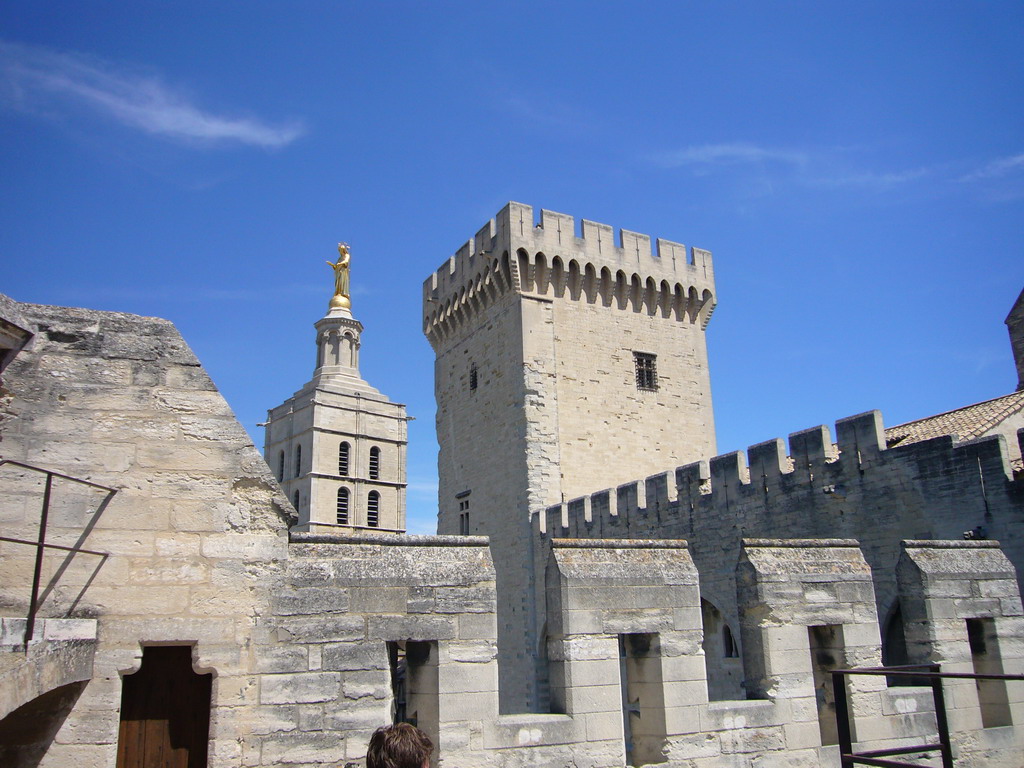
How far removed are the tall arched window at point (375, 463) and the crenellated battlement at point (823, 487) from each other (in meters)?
34.3

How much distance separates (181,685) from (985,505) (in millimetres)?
10568

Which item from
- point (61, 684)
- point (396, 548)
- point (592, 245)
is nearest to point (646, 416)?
point (592, 245)

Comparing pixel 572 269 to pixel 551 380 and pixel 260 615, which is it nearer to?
pixel 551 380

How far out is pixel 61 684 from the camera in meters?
4.54

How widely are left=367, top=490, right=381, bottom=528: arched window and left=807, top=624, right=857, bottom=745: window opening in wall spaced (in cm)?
4651

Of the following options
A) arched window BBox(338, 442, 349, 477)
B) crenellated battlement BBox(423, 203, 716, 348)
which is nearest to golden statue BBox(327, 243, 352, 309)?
arched window BBox(338, 442, 349, 477)

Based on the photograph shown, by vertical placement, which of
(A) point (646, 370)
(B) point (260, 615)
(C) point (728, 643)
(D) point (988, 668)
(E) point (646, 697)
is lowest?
(E) point (646, 697)

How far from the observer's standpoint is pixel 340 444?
5116 centimetres

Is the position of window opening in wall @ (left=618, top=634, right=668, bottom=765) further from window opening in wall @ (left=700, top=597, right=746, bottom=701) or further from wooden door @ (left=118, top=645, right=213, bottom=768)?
window opening in wall @ (left=700, top=597, right=746, bottom=701)

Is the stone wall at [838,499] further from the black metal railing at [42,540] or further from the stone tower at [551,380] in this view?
the black metal railing at [42,540]

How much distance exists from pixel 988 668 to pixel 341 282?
48862mm

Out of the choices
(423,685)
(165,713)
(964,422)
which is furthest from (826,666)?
(964,422)

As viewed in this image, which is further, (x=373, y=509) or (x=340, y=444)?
(x=373, y=509)

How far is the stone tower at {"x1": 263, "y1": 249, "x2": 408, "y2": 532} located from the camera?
4994 cm
